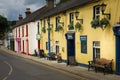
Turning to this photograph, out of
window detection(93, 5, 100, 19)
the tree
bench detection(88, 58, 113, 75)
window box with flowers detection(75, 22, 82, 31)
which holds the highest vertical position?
the tree

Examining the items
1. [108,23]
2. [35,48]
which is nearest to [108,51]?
[108,23]

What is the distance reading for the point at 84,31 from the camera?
2717 cm

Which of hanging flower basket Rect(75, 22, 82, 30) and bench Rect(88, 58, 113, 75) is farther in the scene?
hanging flower basket Rect(75, 22, 82, 30)

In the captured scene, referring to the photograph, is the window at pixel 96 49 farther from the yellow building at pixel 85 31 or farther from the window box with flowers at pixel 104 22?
the window box with flowers at pixel 104 22

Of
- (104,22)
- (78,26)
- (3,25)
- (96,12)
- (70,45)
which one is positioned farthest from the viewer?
(3,25)

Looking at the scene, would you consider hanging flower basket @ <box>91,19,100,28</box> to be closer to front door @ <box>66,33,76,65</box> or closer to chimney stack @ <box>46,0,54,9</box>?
front door @ <box>66,33,76,65</box>

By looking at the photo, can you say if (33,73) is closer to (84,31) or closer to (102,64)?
(102,64)

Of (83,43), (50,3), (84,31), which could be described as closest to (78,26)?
(84,31)

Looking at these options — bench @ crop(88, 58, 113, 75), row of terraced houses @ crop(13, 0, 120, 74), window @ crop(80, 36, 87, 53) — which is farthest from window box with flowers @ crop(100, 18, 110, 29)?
window @ crop(80, 36, 87, 53)

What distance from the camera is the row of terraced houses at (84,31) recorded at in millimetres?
21875

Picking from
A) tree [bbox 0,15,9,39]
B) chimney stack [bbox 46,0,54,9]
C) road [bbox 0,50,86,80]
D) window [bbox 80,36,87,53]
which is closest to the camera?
road [bbox 0,50,86,80]

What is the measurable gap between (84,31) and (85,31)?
243 millimetres

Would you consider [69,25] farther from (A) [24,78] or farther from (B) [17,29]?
(B) [17,29]

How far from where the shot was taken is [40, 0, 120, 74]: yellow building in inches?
874
